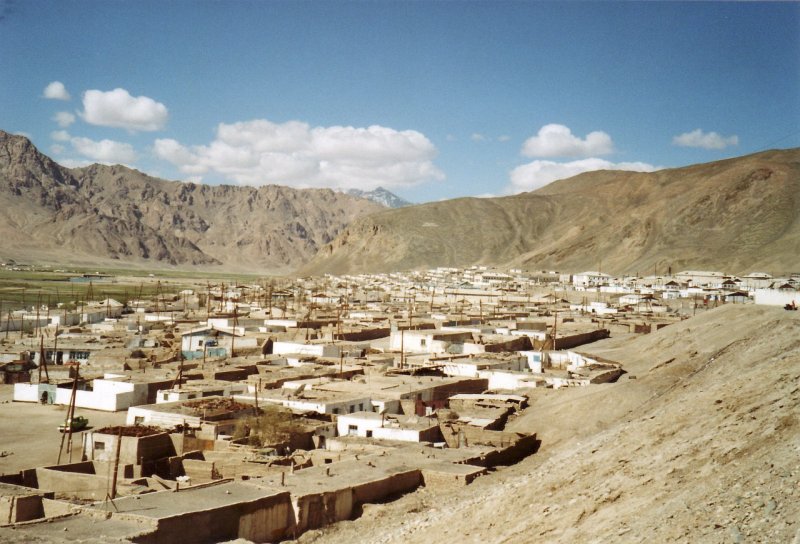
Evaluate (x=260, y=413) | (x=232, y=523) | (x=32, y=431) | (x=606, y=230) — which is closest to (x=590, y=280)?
(x=606, y=230)

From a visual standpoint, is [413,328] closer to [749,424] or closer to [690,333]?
[690,333]

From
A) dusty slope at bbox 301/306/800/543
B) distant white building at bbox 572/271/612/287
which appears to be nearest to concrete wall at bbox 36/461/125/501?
dusty slope at bbox 301/306/800/543

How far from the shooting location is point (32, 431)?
2498 centimetres

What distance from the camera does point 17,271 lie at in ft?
460

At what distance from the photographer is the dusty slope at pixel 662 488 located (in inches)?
374

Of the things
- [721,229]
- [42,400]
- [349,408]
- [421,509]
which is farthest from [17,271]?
[421,509]

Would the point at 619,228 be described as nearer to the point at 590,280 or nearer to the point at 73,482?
the point at 590,280

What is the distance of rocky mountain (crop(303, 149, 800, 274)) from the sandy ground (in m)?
71.9

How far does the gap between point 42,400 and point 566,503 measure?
23.2 m

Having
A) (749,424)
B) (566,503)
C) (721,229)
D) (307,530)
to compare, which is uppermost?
(721,229)

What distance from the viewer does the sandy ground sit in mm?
21250

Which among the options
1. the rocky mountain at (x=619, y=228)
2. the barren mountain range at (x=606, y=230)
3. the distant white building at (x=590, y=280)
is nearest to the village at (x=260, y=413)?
the distant white building at (x=590, y=280)

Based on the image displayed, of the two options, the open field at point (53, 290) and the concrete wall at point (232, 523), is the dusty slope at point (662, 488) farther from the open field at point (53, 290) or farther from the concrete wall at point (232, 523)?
the open field at point (53, 290)

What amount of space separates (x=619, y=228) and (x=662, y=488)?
115 meters
